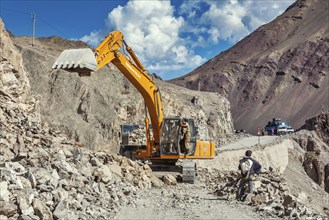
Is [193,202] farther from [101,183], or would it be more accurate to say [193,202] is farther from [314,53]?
[314,53]

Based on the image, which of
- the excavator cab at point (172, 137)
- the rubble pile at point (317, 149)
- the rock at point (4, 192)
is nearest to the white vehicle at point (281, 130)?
the rubble pile at point (317, 149)

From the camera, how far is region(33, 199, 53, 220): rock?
7.62 metres

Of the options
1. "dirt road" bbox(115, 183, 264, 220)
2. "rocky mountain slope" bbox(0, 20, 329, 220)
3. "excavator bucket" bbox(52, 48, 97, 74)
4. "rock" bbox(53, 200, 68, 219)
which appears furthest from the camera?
"excavator bucket" bbox(52, 48, 97, 74)

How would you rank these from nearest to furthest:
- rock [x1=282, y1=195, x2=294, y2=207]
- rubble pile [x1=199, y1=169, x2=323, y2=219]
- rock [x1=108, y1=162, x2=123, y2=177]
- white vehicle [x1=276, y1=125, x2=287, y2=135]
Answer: rubble pile [x1=199, y1=169, x2=323, y2=219] < rock [x1=282, y1=195, x2=294, y2=207] < rock [x1=108, y1=162, x2=123, y2=177] < white vehicle [x1=276, y1=125, x2=287, y2=135]

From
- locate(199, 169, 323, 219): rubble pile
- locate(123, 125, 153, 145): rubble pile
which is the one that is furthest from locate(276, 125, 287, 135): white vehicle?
locate(199, 169, 323, 219): rubble pile

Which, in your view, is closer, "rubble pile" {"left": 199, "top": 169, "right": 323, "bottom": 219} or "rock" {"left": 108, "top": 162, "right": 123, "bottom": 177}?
"rubble pile" {"left": 199, "top": 169, "right": 323, "bottom": 219}

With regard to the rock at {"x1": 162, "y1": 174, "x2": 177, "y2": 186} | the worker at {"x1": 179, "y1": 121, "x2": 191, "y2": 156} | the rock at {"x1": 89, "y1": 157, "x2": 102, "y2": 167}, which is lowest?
the rock at {"x1": 162, "y1": 174, "x2": 177, "y2": 186}

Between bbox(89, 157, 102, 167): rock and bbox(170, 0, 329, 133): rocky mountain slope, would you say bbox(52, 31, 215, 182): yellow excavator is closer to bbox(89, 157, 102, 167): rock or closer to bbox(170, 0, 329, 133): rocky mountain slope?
bbox(89, 157, 102, 167): rock

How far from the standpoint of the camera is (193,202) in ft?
40.0

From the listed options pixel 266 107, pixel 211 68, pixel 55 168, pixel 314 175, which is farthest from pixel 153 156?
pixel 211 68

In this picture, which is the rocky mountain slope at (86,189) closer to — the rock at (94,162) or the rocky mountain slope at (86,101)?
the rock at (94,162)

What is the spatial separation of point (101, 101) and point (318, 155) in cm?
2811

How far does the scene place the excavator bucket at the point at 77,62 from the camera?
40.6 feet

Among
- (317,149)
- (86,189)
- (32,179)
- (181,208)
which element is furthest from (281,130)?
(32,179)
